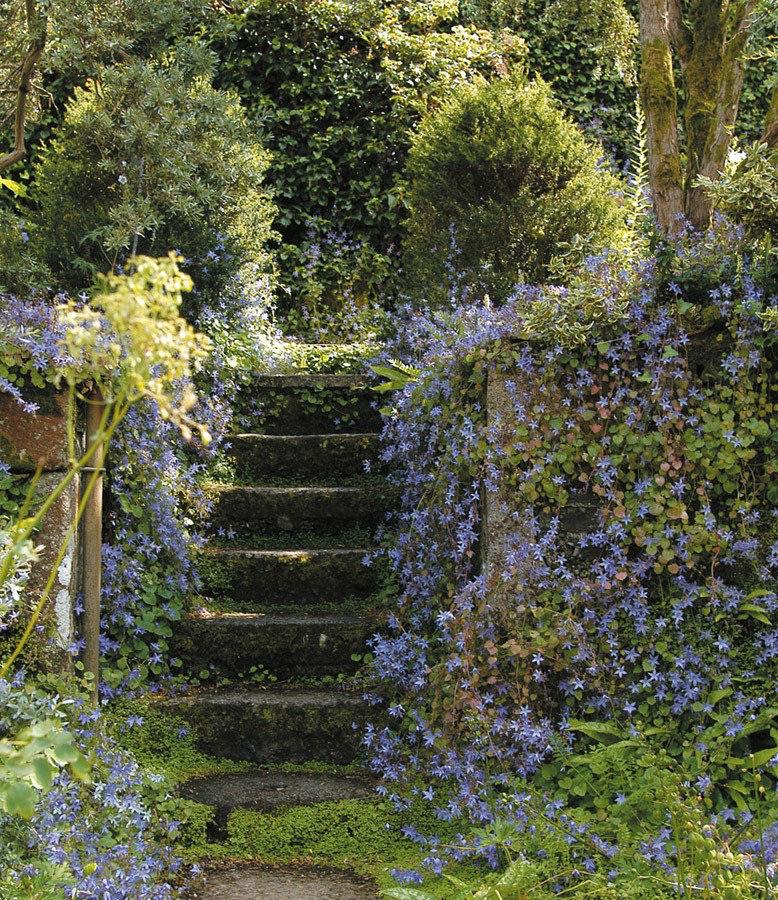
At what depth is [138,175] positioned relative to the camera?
545cm

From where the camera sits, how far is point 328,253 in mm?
8219

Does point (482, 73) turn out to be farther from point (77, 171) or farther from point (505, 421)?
point (505, 421)

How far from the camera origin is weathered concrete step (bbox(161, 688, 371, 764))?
388 centimetres

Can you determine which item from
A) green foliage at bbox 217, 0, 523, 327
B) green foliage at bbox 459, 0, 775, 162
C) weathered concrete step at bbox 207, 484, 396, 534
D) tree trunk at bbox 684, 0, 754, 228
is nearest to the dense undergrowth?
weathered concrete step at bbox 207, 484, 396, 534

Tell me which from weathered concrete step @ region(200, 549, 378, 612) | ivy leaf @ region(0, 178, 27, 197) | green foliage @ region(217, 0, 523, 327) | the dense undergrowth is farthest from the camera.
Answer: green foliage @ region(217, 0, 523, 327)

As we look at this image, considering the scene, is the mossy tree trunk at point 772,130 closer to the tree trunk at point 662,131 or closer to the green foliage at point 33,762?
the tree trunk at point 662,131

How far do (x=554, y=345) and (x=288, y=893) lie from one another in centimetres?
207

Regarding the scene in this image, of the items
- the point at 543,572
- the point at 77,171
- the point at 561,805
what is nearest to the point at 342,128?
the point at 77,171

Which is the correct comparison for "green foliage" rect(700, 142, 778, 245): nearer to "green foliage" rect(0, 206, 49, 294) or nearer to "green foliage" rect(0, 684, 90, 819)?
"green foliage" rect(0, 684, 90, 819)

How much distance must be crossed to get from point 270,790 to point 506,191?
3890 millimetres

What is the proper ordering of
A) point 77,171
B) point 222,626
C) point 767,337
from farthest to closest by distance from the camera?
point 77,171
point 222,626
point 767,337

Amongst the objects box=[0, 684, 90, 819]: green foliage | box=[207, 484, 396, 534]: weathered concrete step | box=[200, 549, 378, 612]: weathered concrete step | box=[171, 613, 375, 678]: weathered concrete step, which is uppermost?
box=[0, 684, 90, 819]: green foliage

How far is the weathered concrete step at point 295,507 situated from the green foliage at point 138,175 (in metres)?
1.47

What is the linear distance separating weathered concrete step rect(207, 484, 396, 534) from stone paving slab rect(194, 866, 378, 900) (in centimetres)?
195
